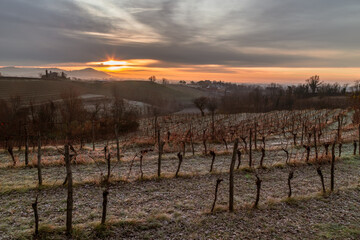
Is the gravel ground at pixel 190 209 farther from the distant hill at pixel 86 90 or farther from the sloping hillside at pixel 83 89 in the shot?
the sloping hillside at pixel 83 89

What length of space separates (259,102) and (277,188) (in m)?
66.6

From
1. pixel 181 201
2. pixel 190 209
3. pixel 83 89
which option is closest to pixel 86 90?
pixel 83 89

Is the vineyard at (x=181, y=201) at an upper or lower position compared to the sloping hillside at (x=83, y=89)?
lower

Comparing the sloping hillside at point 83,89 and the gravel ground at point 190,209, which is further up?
the sloping hillside at point 83,89

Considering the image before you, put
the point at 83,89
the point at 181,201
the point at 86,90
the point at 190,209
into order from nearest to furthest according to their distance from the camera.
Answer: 1. the point at 190,209
2. the point at 181,201
3. the point at 86,90
4. the point at 83,89

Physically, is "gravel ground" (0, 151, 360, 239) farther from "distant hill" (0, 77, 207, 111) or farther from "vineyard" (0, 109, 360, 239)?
"distant hill" (0, 77, 207, 111)

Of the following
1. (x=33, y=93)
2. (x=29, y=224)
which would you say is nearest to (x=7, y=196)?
(x=29, y=224)

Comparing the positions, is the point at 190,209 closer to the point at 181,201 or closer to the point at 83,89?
the point at 181,201

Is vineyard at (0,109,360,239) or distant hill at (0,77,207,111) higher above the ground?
distant hill at (0,77,207,111)

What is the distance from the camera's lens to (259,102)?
70.8 metres

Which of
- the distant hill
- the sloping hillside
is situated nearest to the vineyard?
the distant hill

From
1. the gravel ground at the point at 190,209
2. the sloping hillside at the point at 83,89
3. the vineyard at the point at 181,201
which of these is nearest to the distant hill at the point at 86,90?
the sloping hillside at the point at 83,89

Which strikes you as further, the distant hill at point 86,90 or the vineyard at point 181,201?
the distant hill at point 86,90

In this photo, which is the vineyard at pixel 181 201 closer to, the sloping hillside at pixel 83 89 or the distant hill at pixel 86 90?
the distant hill at pixel 86 90
